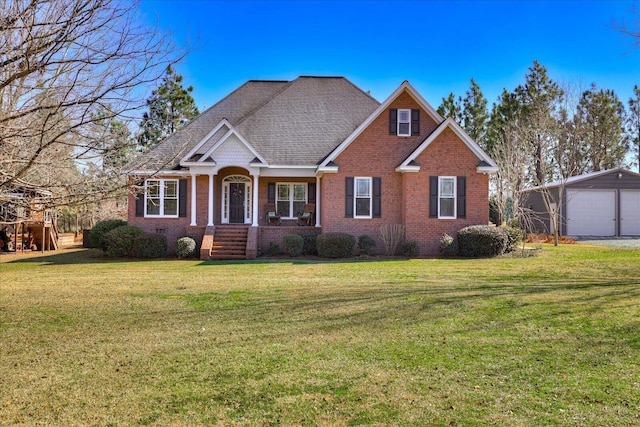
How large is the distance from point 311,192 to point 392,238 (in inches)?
195

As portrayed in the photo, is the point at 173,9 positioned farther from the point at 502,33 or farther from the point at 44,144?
the point at 502,33

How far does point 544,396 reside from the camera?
4.52 m

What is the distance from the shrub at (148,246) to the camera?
19.0 metres

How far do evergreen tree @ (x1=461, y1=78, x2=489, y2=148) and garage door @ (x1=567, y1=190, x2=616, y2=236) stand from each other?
14.0m

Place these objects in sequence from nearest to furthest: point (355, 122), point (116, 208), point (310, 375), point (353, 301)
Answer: point (310, 375) → point (353, 301) → point (355, 122) → point (116, 208)

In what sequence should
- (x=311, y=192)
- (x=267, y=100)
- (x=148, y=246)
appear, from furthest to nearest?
(x=267, y=100), (x=311, y=192), (x=148, y=246)

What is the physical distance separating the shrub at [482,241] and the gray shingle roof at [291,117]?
753cm

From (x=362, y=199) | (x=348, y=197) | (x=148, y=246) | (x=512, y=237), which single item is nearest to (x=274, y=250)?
(x=348, y=197)

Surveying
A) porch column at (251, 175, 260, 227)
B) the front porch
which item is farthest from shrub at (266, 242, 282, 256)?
porch column at (251, 175, 260, 227)

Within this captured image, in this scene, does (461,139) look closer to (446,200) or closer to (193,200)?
(446,200)

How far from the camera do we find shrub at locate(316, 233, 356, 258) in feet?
59.8

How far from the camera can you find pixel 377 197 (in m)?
20.0

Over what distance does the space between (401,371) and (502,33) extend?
16.8 m

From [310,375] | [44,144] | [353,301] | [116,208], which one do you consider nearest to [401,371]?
[310,375]
